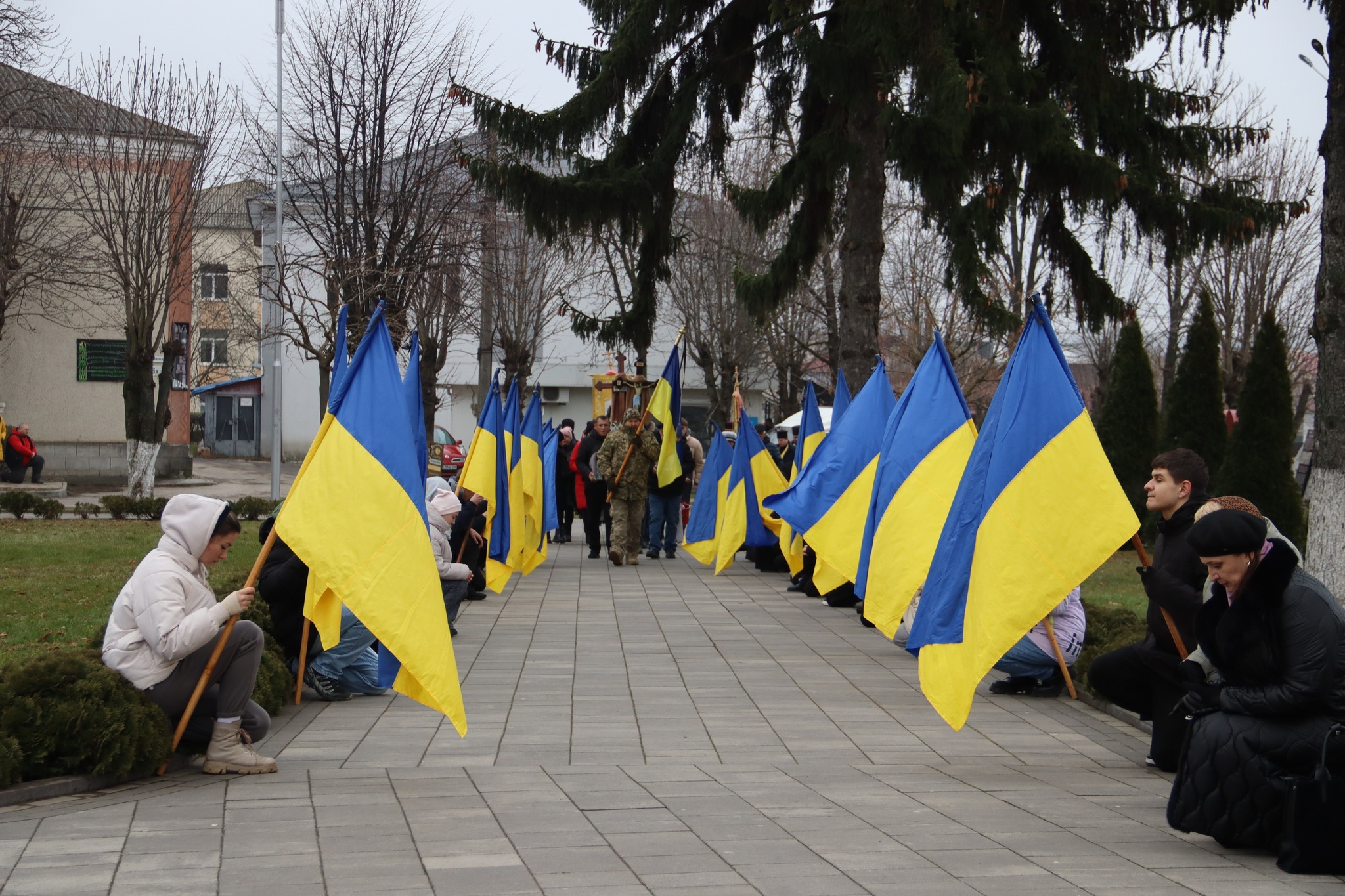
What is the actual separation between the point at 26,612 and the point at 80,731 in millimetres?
6334

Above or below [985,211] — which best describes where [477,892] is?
below

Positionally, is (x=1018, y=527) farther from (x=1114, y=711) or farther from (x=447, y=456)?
(x=447, y=456)

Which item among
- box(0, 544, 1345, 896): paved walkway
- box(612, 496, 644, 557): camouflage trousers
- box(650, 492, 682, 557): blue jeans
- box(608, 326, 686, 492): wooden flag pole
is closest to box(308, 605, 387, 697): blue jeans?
box(0, 544, 1345, 896): paved walkway

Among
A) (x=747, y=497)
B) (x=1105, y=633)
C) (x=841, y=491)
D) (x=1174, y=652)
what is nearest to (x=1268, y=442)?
(x=747, y=497)

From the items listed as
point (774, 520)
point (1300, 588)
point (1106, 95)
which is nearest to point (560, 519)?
point (774, 520)

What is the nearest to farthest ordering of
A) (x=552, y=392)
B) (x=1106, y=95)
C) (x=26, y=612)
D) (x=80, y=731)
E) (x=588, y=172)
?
(x=80, y=731) → (x=26, y=612) → (x=1106, y=95) → (x=588, y=172) → (x=552, y=392)

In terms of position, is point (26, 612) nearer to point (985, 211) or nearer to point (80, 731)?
point (80, 731)

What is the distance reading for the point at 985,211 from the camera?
613 inches

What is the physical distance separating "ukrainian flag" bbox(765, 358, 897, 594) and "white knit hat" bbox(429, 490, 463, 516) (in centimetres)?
330

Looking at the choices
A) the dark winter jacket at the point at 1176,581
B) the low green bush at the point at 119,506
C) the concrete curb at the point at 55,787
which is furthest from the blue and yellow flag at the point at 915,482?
the low green bush at the point at 119,506

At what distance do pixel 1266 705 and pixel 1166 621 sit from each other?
1611 millimetres

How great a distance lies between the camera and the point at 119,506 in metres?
22.6

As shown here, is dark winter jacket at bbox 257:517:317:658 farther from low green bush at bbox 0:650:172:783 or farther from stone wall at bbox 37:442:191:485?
stone wall at bbox 37:442:191:485

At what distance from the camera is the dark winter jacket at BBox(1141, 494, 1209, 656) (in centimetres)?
651
